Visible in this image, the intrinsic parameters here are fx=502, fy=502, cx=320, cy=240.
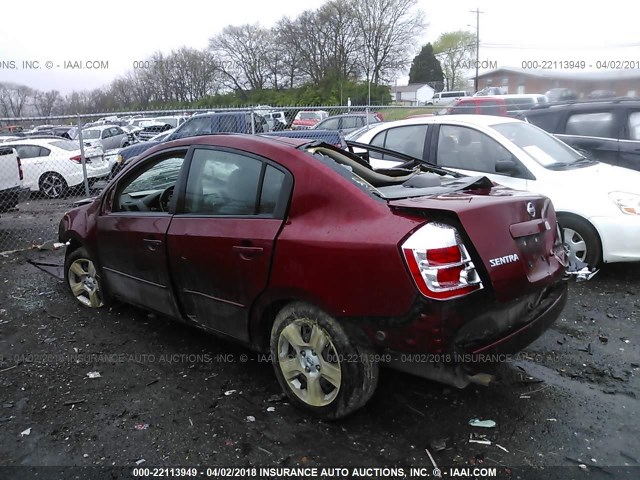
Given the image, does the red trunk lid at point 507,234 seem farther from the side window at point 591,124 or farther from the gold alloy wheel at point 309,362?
the side window at point 591,124

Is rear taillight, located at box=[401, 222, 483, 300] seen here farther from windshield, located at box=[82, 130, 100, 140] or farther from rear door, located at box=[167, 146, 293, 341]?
windshield, located at box=[82, 130, 100, 140]

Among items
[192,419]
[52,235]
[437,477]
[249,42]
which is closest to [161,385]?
→ [192,419]

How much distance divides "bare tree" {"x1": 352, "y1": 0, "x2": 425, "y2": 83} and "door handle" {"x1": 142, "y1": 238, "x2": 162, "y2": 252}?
65.9 metres

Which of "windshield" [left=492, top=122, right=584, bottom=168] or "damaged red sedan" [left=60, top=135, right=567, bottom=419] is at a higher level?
"windshield" [left=492, top=122, right=584, bottom=168]

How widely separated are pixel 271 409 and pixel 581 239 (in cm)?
367

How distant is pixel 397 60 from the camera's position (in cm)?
6544

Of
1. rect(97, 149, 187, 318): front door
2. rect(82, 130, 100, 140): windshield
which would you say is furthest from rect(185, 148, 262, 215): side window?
rect(82, 130, 100, 140): windshield

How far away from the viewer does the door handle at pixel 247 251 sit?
9.56 ft

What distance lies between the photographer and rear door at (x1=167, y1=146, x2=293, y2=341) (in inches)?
116

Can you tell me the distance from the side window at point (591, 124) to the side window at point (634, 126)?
23 centimetres

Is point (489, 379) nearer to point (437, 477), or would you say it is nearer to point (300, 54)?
point (437, 477)

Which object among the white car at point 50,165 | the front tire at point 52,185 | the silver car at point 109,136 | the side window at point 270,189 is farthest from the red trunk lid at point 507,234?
the silver car at point 109,136

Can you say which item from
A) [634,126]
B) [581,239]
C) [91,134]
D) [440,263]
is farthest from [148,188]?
[91,134]

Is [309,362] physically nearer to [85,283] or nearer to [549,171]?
[85,283]
